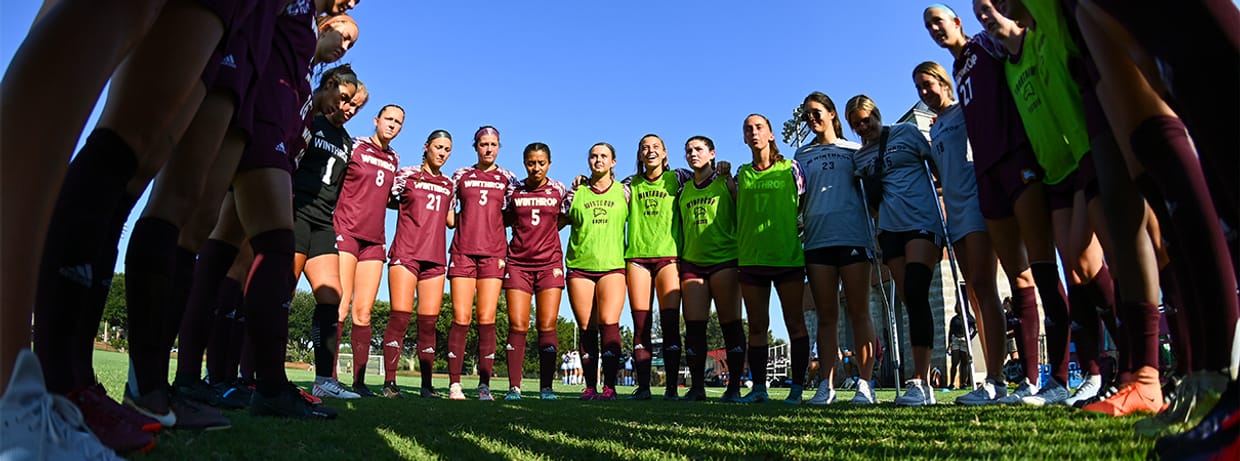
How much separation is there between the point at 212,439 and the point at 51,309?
72 centimetres

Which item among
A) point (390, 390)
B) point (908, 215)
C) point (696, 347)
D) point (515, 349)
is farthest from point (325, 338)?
point (908, 215)

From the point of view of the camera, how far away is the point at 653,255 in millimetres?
7320

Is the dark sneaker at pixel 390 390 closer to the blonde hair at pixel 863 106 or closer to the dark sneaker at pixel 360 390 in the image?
the dark sneaker at pixel 360 390

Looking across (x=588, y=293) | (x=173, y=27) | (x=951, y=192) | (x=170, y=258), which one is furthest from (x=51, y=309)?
(x=588, y=293)

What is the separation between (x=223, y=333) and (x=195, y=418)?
6.45ft

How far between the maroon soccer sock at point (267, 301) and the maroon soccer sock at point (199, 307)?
23.5 inches

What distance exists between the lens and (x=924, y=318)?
15.5 ft

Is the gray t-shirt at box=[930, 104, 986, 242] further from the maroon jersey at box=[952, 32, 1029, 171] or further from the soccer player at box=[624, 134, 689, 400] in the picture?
the soccer player at box=[624, 134, 689, 400]

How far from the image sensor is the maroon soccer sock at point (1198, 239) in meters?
1.62

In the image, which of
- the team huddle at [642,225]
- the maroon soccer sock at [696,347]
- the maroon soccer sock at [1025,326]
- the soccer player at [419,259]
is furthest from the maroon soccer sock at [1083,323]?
the soccer player at [419,259]

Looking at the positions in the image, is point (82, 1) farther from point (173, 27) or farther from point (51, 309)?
point (51, 309)

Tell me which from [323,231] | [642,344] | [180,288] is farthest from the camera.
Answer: [642,344]

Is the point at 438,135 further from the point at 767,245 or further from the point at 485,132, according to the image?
the point at 767,245

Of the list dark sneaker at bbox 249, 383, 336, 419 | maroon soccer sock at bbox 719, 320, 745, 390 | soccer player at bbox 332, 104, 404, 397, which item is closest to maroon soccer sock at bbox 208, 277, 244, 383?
dark sneaker at bbox 249, 383, 336, 419
